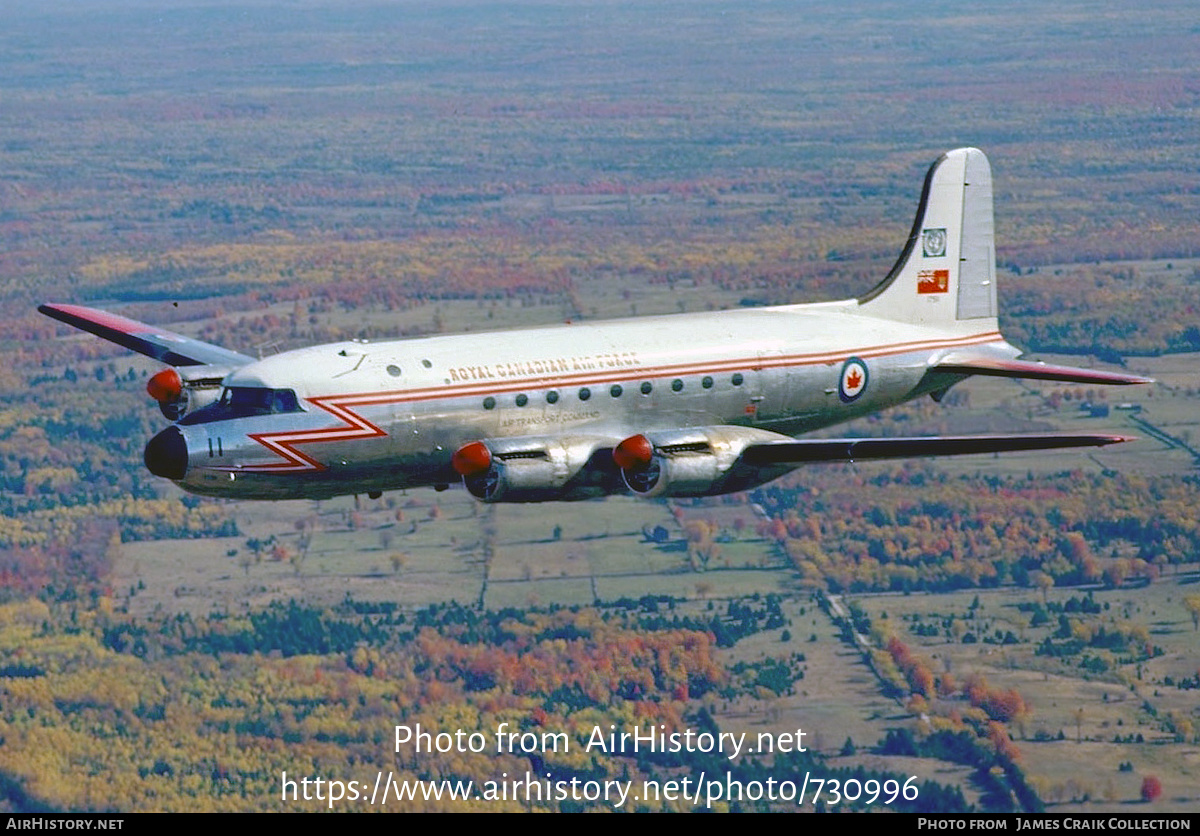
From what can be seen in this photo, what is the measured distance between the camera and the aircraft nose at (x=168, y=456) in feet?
196

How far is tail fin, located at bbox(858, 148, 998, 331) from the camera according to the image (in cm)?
7200

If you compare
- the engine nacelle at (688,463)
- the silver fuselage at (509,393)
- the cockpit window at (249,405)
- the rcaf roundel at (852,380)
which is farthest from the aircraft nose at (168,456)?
the rcaf roundel at (852,380)

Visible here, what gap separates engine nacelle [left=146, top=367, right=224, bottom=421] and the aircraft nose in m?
5.88

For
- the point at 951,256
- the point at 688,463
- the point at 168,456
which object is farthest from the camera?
the point at 951,256

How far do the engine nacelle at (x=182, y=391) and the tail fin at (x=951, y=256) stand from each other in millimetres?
21984

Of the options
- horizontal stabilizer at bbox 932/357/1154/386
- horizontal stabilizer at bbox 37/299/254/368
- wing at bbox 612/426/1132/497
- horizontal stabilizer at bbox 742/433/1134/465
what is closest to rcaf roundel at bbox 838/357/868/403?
horizontal stabilizer at bbox 932/357/1154/386

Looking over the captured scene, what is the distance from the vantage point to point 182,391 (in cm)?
6625

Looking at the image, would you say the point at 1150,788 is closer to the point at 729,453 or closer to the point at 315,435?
the point at 729,453

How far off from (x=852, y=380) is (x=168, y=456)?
21963mm

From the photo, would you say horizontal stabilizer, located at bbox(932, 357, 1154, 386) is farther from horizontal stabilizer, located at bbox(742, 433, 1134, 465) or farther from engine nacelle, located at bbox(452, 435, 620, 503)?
engine nacelle, located at bbox(452, 435, 620, 503)

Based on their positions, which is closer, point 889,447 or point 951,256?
point 889,447

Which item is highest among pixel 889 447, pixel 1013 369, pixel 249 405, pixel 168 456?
pixel 249 405

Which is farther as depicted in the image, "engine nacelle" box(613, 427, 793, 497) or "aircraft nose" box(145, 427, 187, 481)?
"engine nacelle" box(613, 427, 793, 497)

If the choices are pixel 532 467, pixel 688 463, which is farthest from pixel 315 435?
pixel 688 463
